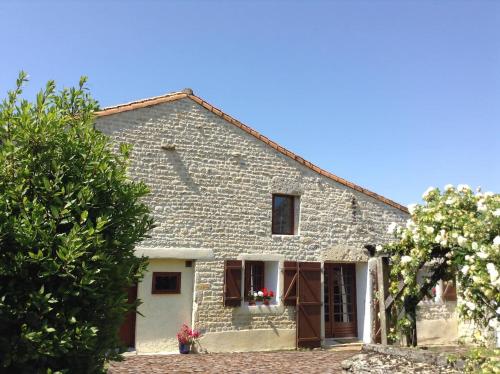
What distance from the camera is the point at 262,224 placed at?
11.5m

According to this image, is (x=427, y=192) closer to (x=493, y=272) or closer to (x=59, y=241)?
(x=493, y=272)

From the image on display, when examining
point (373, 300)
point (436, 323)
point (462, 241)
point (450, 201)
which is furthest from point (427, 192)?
point (436, 323)

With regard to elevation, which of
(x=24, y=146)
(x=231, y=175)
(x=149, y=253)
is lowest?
(x=149, y=253)

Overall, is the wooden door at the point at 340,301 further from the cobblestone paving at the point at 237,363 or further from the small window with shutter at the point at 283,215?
the cobblestone paving at the point at 237,363

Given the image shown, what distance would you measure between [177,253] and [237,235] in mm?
1551

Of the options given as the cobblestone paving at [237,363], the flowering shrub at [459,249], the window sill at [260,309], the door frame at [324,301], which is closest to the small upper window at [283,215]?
the door frame at [324,301]

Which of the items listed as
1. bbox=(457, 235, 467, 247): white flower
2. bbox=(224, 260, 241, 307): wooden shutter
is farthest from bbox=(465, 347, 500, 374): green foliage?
bbox=(224, 260, 241, 307): wooden shutter

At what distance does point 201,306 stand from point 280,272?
2155 millimetres

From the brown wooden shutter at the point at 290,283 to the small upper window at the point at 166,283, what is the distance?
2.61 meters

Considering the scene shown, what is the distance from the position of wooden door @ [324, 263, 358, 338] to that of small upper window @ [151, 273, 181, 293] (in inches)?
164

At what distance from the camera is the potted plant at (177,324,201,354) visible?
32.9ft

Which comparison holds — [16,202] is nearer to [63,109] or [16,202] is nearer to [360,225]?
[63,109]

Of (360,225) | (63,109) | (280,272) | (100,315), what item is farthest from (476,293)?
(360,225)

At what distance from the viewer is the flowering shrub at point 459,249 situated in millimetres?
5316
